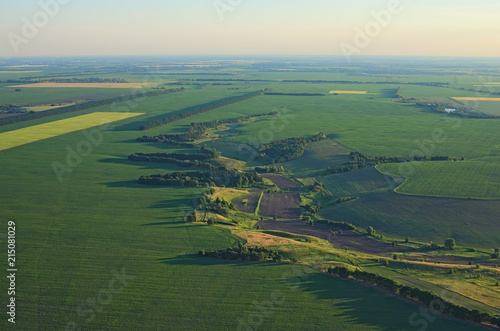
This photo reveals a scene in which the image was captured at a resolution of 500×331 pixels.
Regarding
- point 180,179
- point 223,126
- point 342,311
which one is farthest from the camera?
point 223,126

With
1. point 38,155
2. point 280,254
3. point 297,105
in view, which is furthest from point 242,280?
point 297,105

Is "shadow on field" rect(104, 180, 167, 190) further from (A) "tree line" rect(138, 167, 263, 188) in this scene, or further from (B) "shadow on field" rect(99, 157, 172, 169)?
(B) "shadow on field" rect(99, 157, 172, 169)

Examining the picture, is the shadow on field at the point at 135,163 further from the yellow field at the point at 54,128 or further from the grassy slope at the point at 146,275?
the yellow field at the point at 54,128

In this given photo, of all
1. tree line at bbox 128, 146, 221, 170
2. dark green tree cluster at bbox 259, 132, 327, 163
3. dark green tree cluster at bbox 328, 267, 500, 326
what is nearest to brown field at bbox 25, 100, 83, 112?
tree line at bbox 128, 146, 221, 170

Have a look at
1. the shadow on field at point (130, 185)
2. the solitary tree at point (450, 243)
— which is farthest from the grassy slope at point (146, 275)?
the solitary tree at point (450, 243)

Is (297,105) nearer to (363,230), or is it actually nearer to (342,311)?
(363,230)
